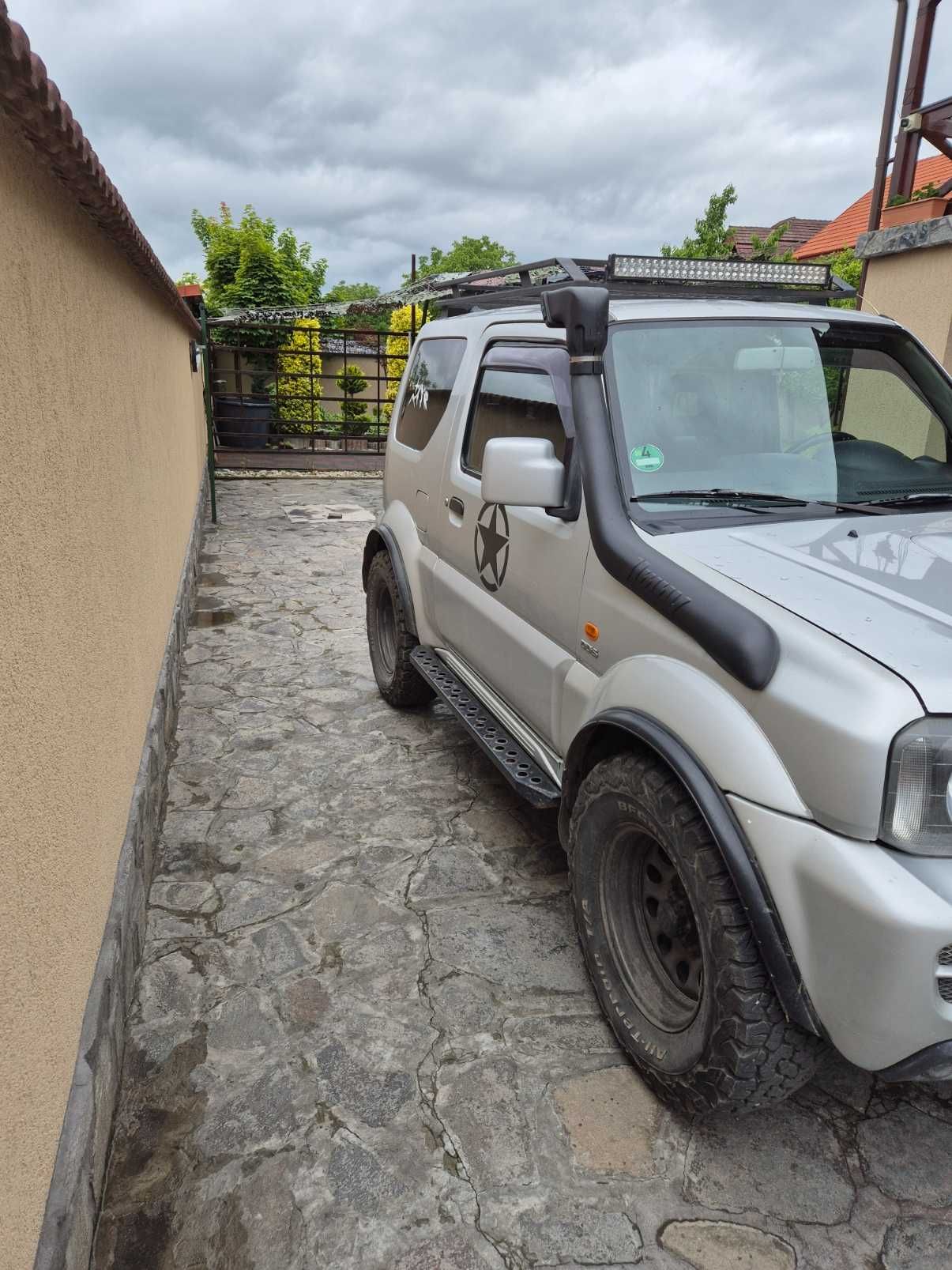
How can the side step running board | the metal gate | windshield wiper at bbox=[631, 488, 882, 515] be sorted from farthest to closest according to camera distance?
the metal gate, the side step running board, windshield wiper at bbox=[631, 488, 882, 515]

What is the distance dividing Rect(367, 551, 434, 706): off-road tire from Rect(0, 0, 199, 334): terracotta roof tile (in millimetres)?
2070

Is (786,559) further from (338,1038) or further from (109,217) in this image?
(109,217)

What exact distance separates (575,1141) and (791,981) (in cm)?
82

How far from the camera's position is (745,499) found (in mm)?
2668

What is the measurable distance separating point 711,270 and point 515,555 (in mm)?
1295

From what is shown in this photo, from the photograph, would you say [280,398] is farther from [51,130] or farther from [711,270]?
[51,130]

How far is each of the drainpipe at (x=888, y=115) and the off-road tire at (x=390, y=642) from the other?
517 cm

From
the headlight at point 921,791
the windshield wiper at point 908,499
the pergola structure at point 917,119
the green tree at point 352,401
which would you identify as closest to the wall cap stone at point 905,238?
the pergola structure at point 917,119

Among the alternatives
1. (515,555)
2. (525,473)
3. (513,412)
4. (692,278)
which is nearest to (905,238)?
(692,278)

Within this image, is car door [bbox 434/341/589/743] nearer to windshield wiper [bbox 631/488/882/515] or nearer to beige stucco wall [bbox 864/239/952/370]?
windshield wiper [bbox 631/488/882/515]

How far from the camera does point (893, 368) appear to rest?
10.5 ft

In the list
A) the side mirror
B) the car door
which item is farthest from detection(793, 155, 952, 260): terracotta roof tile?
the side mirror

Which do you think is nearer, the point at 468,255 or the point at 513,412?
the point at 513,412

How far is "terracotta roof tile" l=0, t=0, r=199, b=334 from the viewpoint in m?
1.45
